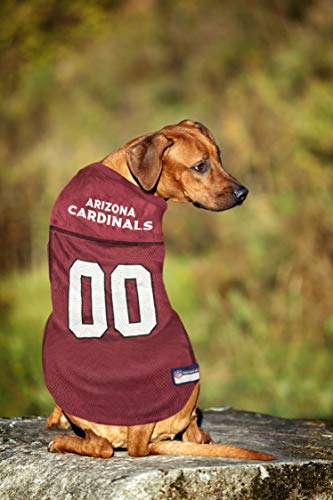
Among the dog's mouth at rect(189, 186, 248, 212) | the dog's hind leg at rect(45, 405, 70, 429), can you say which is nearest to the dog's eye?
the dog's mouth at rect(189, 186, 248, 212)

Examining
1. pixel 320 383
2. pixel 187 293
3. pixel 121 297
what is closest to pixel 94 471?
pixel 121 297

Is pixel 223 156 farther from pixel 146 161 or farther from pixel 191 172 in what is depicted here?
pixel 146 161

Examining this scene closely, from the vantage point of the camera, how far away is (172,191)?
4047 mm

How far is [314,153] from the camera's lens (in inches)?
412

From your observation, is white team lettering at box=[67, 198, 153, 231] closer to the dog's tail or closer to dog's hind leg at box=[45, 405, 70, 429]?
the dog's tail

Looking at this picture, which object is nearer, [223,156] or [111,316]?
[111,316]

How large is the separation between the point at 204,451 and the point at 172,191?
1.15m

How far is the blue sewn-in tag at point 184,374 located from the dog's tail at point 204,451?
263 millimetres

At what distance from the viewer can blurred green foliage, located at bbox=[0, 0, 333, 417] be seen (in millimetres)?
9055

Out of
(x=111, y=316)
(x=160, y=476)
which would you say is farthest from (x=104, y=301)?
(x=160, y=476)

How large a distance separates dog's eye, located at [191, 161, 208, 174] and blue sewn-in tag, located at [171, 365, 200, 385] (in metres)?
0.87

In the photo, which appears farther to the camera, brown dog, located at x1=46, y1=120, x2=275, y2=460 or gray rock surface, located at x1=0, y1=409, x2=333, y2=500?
brown dog, located at x1=46, y1=120, x2=275, y2=460

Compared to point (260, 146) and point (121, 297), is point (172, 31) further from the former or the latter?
point (121, 297)

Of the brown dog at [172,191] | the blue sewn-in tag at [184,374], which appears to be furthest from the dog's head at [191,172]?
the blue sewn-in tag at [184,374]
